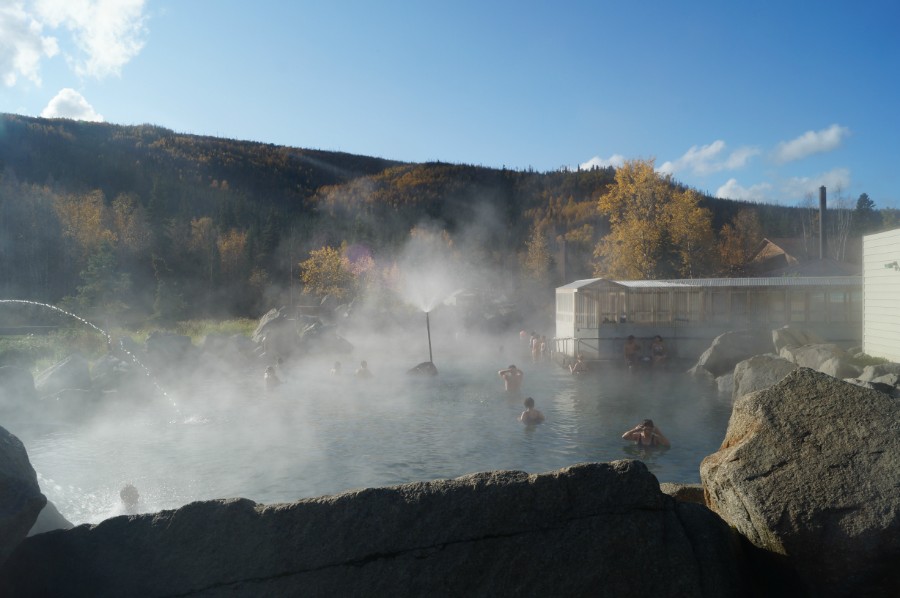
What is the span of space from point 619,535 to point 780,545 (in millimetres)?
902

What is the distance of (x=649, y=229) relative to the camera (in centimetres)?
3569

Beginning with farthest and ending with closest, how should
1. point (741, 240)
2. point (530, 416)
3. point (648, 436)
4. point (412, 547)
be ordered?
point (741, 240) → point (530, 416) → point (648, 436) → point (412, 547)

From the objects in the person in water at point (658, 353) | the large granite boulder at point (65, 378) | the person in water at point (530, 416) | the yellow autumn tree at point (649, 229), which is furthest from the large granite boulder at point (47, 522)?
the yellow autumn tree at point (649, 229)

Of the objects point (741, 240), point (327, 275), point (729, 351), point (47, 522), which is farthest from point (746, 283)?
point (741, 240)

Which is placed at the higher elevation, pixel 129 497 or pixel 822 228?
pixel 822 228

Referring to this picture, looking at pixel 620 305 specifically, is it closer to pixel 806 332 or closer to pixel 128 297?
pixel 806 332

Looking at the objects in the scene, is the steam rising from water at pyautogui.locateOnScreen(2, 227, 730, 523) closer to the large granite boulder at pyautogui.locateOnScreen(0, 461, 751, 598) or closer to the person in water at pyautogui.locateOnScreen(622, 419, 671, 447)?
the person in water at pyautogui.locateOnScreen(622, 419, 671, 447)

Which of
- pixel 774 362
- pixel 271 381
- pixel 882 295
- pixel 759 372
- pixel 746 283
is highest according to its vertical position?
pixel 746 283

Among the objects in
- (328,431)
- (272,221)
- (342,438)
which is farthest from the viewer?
(272,221)

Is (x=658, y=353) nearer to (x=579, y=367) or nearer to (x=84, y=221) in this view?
(x=579, y=367)

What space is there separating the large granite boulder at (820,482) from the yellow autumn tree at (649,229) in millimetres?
33007

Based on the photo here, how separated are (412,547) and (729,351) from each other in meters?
18.8

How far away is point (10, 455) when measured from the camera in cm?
333

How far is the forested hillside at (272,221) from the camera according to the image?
1540 inches
